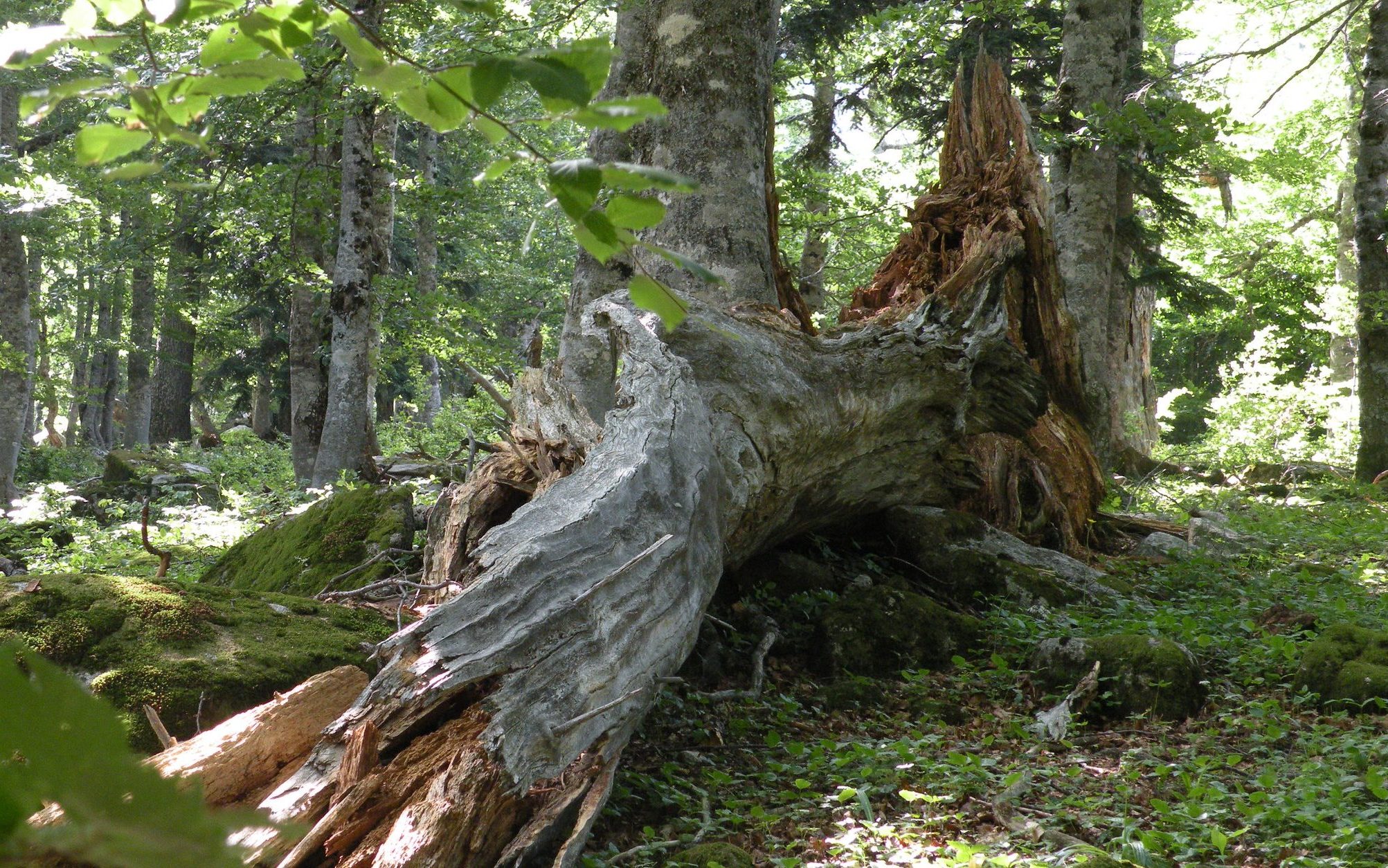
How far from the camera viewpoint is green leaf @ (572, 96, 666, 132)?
86 centimetres

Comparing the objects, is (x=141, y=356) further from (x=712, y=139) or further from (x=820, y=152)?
(x=712, y=139)

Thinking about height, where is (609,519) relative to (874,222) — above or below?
below

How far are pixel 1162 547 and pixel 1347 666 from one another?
9.58 feet

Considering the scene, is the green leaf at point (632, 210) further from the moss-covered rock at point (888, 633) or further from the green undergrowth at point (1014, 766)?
the moss-covered rock at point (888, 633)

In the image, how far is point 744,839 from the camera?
3.13 m

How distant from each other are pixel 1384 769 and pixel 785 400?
276cm

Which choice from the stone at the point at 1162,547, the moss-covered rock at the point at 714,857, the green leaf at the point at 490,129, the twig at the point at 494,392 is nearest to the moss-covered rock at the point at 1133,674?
the moss-covered rock at the point at 714,857

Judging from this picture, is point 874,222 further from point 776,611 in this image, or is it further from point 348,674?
point 348,674

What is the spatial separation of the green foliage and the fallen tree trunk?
58cm

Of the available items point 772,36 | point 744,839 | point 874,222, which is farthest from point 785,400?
point 874,222

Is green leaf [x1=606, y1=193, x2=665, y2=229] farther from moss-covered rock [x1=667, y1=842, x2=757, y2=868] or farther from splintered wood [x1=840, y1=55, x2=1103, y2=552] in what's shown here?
splintered wood [x1=840, y1=55, x2=1103, y2=552]

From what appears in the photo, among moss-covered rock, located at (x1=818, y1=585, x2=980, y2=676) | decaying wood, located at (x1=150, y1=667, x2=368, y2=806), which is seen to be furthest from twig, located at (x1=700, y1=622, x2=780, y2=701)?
decaying wood, located at (x1=150, y1=667, x2=368, y2=806)

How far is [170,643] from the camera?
3.18m

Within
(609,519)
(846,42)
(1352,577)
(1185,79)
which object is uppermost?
(846,42)
